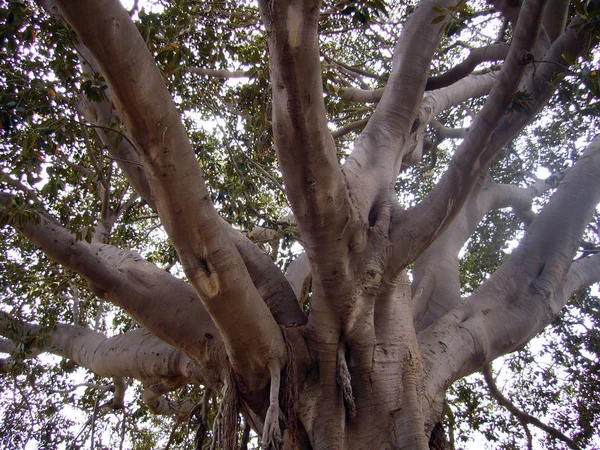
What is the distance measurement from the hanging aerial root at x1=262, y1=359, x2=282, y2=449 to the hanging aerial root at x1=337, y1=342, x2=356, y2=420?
35 centimetres

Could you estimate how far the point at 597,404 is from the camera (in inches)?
186

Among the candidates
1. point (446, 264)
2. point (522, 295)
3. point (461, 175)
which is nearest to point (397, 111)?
point (461, 175)

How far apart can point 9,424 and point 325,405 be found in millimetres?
4114

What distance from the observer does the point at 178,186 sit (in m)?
1.85

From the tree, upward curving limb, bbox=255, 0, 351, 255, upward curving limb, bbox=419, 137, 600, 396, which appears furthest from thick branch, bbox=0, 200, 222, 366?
upward curving limb, bbox=419, 137, 600, 396

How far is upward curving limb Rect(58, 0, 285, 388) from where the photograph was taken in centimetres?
151

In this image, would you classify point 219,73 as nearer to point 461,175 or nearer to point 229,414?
point 461,175

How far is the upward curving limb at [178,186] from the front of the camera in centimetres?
151

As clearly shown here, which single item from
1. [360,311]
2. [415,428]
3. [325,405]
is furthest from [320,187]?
[415,428]

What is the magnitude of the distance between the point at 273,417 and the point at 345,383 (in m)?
0.47

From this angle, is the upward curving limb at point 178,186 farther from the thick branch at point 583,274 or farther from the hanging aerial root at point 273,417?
the thick branch at point 583,274

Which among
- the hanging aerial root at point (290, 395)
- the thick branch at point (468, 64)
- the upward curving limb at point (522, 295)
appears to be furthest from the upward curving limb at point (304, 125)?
the thick branch at point (468, 64)

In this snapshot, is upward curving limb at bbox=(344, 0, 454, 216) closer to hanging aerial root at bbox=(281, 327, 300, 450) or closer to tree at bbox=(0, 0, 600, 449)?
tree at bbox=(0, 0, 600, 449)

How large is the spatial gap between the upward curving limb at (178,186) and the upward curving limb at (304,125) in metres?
0.40
